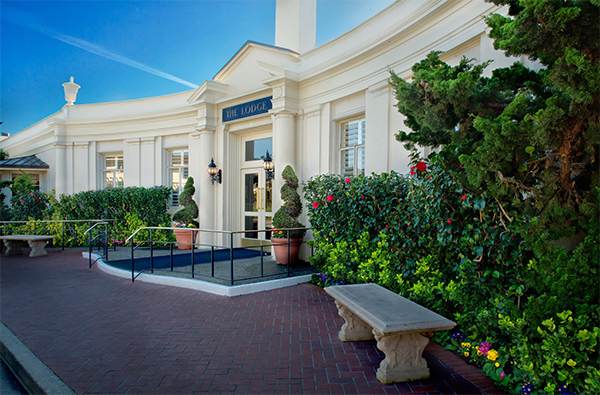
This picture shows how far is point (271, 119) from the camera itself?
348 inches

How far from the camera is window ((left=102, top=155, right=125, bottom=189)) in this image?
12562 millimetres

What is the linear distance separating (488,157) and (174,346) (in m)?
3.59

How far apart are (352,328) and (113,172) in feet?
38.5

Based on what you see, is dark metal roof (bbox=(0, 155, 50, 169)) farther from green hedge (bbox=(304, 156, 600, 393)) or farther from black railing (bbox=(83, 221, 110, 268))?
green hedge (bbox=(304, 156, 600, 393))

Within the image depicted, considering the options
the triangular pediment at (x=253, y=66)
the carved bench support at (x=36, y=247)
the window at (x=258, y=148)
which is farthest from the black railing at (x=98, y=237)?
the triangular pediment at (x=253, y=66)

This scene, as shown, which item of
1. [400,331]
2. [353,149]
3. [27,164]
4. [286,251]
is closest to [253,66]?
[353,149]

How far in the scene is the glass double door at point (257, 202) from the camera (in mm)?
9333

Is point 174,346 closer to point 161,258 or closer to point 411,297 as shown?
point 411,297

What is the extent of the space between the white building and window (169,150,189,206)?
42mm

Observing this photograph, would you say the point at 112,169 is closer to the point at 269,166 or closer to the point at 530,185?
the point at 269,166

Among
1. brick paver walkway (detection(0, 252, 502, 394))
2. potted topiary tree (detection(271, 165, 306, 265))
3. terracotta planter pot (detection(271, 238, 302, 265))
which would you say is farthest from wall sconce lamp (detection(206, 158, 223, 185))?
brick paver walkway (detection(0, 252, 502, 394))

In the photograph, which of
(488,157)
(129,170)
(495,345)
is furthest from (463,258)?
(129,170)

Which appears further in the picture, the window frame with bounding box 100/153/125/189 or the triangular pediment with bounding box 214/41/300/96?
the window frame with bounding box 100/153/125/189

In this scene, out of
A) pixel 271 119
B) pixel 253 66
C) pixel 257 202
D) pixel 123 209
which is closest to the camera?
pixel 271 119
